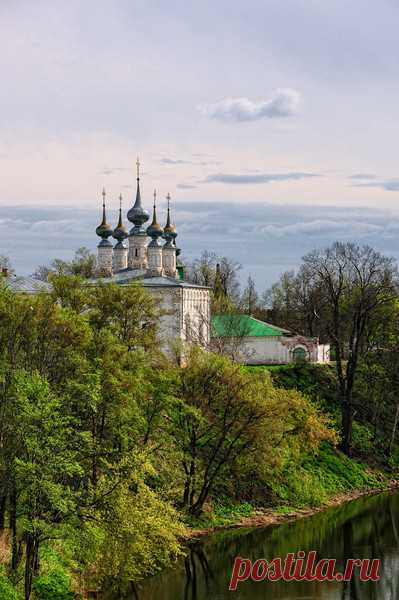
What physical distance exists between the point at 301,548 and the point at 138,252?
30192 millimetres

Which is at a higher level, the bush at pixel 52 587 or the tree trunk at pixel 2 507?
the tree trunk at pixel 2 507

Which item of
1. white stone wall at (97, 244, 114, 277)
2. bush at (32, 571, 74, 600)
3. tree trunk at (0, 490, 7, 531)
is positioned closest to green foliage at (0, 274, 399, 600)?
bush at (32, 571, 74, 600)

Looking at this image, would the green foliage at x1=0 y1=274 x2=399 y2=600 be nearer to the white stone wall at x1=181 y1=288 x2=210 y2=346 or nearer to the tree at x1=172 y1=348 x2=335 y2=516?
the tree at x1=172 y1=348 x2=335 y2=516

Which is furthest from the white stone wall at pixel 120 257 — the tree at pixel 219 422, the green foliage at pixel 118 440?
the tree at pixel 219 422

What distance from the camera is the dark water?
26969mm

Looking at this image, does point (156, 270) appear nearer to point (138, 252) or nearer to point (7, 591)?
point (138, 252)

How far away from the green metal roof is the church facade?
1.48 m

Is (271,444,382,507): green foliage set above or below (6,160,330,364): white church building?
below

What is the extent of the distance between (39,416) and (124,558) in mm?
4912

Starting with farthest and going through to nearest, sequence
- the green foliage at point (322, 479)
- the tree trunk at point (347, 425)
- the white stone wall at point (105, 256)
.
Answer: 1. the white stone wall at point (105, 256)
2. the tree trunk at point (347, 425)
3. the green foliage at point (322, 479)

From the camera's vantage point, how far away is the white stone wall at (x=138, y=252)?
59.4 meters

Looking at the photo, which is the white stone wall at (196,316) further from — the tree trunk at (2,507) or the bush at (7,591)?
the bush at (7,591)

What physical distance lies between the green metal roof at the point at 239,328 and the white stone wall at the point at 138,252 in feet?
18.1

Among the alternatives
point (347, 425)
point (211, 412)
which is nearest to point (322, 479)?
point (347, 425)
